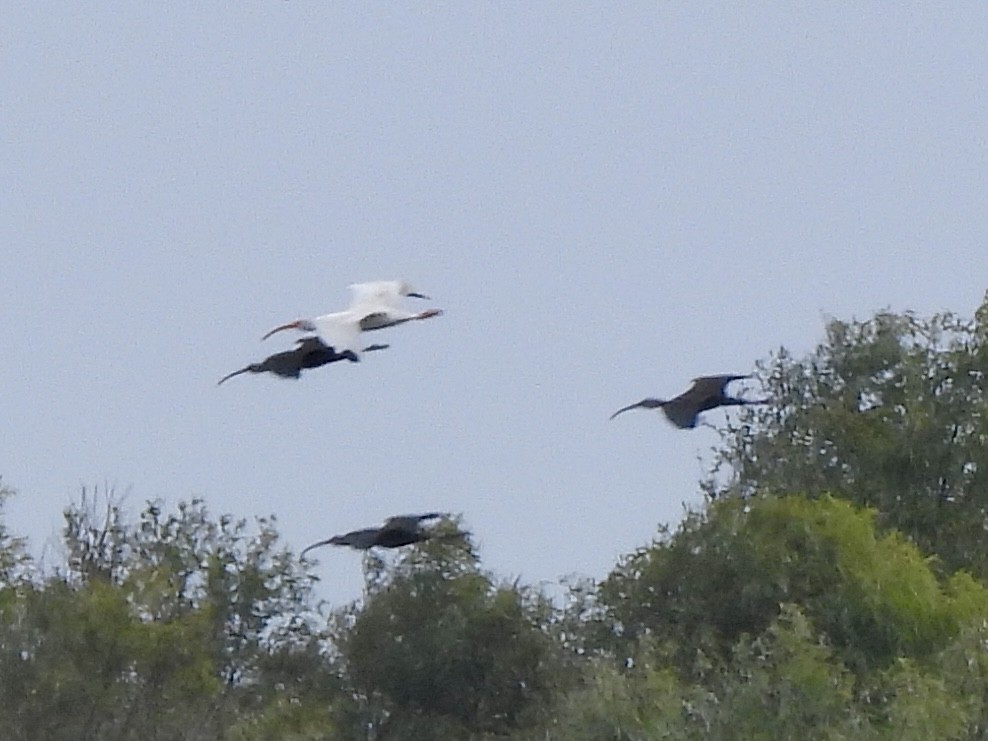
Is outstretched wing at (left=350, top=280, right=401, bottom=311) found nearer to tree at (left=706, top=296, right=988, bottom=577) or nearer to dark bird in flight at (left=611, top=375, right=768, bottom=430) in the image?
dark bird in flight at (left=611, top=375, right=768, bottom=430)

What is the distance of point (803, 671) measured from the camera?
33344 mm

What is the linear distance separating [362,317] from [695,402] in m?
4.00

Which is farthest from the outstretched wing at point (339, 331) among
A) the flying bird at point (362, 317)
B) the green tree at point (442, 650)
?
the green tree at point (442, 650)

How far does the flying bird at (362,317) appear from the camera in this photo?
30.9 metres

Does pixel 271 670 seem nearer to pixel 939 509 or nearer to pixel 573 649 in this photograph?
pixel 573 649

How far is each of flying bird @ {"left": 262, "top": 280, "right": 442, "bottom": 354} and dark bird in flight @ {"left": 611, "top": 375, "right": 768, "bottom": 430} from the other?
102 inches

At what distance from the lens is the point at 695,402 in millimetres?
33969

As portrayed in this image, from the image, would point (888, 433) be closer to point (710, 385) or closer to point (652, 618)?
point (652, 618)

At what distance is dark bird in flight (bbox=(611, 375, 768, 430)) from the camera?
1323 inches

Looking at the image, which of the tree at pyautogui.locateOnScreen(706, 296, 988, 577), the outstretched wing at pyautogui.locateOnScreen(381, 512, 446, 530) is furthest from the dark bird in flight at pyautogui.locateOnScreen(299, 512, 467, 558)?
the tree at pyautogui.locateOnScreen(706, 296, 988, 577)

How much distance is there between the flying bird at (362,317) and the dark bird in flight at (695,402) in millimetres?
2584

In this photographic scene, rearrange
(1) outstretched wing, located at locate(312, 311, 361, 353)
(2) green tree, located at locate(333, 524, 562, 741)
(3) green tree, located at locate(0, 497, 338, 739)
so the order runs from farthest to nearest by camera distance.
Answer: (2) green tree, located at locate(333, 524, 562, 741) → (3) green tree, located at locate(0, 497, 338, 739) → (1) outstretched wing, located at locate(312, 311, 361, 353)

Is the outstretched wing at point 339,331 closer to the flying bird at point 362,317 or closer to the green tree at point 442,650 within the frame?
the flying bird at point 362,317

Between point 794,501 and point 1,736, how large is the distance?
11.4 metres
